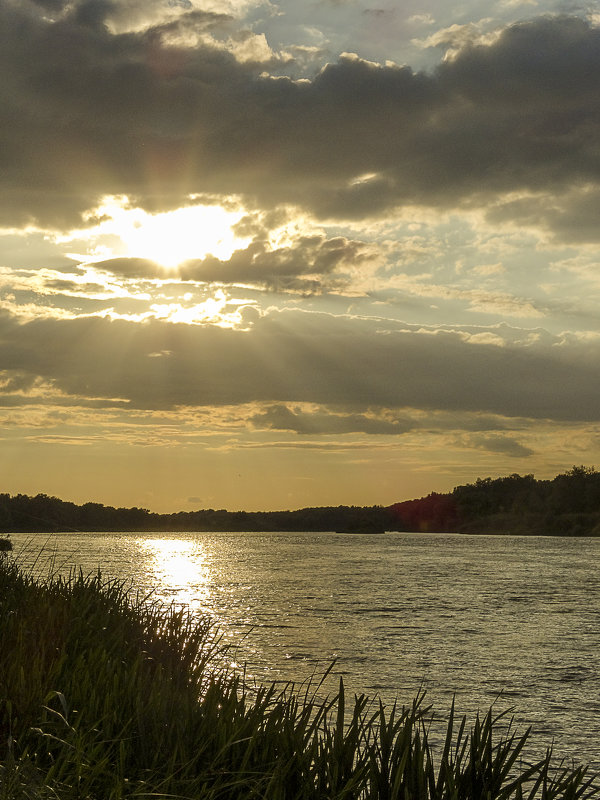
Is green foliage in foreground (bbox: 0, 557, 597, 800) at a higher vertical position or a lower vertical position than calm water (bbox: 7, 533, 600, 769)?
higher

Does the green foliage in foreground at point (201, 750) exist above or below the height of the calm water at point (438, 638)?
above

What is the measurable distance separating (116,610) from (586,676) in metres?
16.6

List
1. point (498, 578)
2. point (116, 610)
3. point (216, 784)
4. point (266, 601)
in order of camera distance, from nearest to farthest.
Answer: point (216, 784), point (116, 610), point (266, 601), point (498, 578)

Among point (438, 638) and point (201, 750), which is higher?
point (201, 750)

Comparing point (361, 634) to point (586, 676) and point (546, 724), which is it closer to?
point (586, 676)

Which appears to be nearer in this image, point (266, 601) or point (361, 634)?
point (361, 634)

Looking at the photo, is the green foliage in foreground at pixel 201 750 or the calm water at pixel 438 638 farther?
the calm water at pixel 438 638

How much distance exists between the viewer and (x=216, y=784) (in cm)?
922

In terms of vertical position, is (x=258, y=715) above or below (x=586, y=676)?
above

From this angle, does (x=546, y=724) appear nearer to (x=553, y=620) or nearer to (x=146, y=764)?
(x=146, y=764)

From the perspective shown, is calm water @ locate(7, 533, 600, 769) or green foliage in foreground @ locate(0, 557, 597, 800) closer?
green foliage in foreground @ locate(0, 557, 597, 800)

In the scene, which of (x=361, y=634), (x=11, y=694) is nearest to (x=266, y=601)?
(x=361, y=634)

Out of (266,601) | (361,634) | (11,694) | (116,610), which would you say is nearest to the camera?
(11,694)

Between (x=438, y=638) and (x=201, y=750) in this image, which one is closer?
(x=201, y=750)
